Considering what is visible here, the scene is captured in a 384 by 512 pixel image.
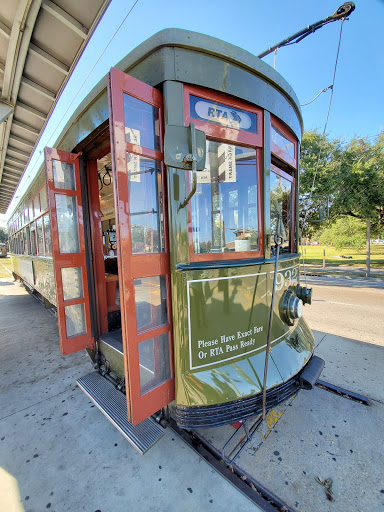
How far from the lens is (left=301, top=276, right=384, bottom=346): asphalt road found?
4.35 meters

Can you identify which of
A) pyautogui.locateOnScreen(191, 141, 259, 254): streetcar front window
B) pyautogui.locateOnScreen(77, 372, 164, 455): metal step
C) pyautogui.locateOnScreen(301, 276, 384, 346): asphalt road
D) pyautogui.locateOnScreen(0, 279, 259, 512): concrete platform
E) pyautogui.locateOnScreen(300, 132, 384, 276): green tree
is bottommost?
pyautogui.locateOnScreen(301, 276, 384, 346): asphalt road

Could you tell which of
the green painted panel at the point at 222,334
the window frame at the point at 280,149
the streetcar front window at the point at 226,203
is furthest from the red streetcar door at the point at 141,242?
the window frame at the point at 280,149

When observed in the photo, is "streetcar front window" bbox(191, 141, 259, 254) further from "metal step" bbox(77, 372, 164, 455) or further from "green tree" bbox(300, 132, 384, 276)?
"green tree" bbox(300, 132, 384, 276)

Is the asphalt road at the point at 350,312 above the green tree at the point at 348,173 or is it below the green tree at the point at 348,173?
below

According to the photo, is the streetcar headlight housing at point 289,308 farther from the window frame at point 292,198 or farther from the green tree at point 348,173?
the green tree at point 348,173

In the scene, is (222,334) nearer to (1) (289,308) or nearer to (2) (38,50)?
(1) (289,308)

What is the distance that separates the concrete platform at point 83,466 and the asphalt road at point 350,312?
375 centimetres

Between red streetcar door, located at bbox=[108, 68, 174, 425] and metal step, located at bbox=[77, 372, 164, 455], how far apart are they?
345 millimetres

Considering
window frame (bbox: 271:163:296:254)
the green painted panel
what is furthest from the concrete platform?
window frame (bbox: 271:163:296:254)

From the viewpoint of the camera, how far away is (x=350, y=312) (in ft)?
18.4

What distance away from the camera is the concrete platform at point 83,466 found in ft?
4.85

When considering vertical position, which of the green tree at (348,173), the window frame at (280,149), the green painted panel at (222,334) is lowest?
the green painted panel at (222,334)

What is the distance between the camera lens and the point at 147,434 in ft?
6.19

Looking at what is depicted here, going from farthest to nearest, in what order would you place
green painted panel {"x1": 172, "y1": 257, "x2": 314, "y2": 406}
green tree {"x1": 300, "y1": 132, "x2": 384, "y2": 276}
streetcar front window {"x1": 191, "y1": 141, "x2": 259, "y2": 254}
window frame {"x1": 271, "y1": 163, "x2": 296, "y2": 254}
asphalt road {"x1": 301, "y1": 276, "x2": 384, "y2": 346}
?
green tree {"x1": 300, "y1": 132, "x2": 384, "y2": 276} → asphalt road {"x1": 301, "y1": 276, "x2": 384, "y2": 346} → window frame {"x1": 271, "y1": 163, "x2": 296, "y2": 254} → streetcar front window {"x1": 191, "y1": 141, "x2": 259, "y2": 254} → green painted panel {"x1": 172, "y1": 257, "x2": 314, "y2": 406}
